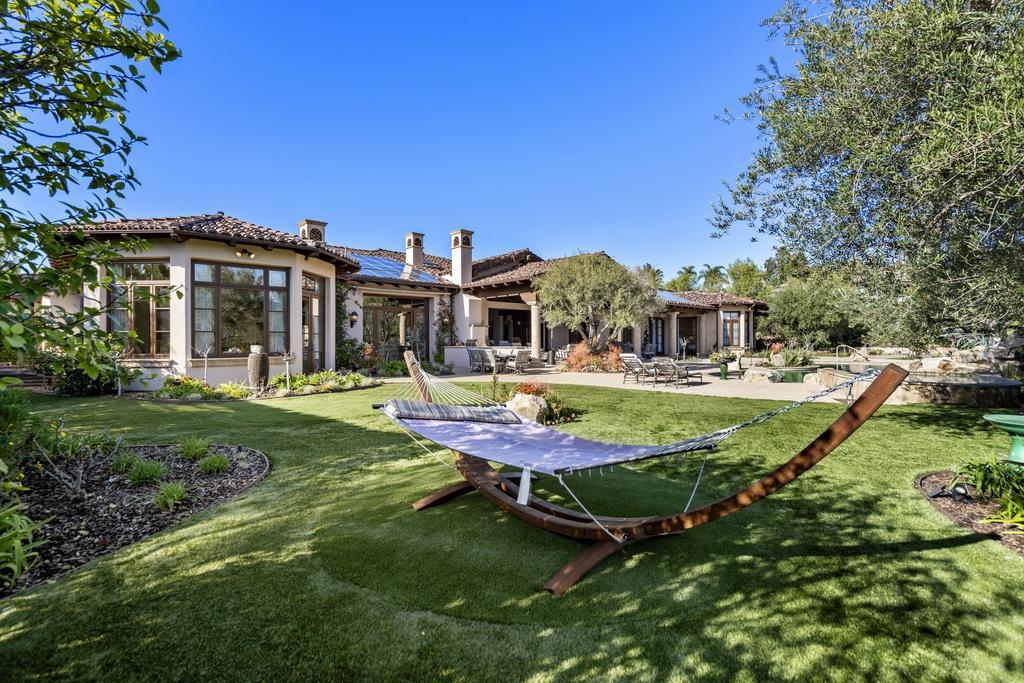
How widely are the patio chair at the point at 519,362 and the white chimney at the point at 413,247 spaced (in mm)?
7654

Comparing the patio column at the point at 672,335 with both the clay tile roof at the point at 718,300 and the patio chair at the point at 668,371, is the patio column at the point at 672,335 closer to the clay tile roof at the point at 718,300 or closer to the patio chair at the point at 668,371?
the clay tile roof at the point at 718,300

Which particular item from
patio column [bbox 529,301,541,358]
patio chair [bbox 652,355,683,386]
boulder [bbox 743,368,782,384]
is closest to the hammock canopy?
patio chair [bbox 652,355,683,386]

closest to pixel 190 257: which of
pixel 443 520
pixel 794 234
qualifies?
pixel 443 520

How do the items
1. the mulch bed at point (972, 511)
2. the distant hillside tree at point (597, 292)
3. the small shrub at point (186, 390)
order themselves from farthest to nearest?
the distant hillside tree at point (597, 292) → the small shrub at point (186, 390) → the mulch bed at point (972, 511)

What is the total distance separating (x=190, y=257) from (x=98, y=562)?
978 centimetres

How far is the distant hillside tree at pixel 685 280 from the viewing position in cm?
4681

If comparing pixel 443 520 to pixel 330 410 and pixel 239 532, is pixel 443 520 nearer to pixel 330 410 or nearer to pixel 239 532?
pixel 239 532

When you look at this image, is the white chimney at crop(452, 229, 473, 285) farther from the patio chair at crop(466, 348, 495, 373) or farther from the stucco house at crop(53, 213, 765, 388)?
the patio chair at crop(466, 348, 495, 373)

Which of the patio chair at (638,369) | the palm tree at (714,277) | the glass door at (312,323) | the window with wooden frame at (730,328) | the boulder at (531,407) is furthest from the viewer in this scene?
the palm tree at (714,277)

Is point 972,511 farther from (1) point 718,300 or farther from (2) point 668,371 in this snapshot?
(1) point 718,300

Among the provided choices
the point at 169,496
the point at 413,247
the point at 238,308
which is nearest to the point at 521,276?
the point at 413,247

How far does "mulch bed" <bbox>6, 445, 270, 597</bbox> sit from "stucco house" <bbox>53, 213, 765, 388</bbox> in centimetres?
164

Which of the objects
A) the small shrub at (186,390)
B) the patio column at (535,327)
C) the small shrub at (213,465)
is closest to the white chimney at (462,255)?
the patio column at (535,327)

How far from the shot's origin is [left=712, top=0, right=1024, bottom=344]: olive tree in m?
3.56
